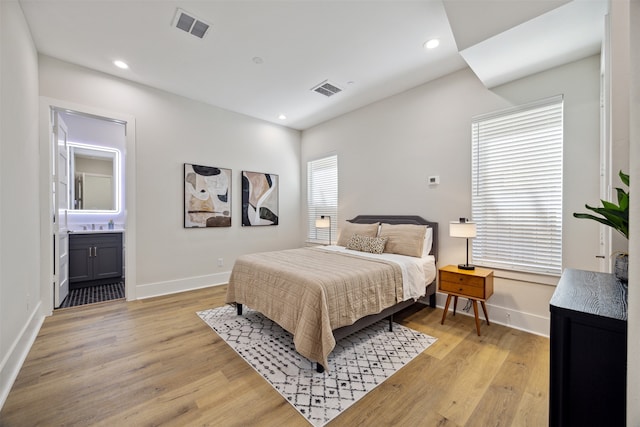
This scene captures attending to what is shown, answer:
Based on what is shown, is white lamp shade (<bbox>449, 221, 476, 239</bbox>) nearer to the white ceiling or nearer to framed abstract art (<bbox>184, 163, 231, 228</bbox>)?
the white ceiling

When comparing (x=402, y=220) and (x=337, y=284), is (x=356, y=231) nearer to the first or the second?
(x=402, y=220)

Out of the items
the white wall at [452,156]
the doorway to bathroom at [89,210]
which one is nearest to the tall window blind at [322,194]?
the white wall at [452,156]

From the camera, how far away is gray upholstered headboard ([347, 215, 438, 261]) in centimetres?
346

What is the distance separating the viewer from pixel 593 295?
3.70 ft

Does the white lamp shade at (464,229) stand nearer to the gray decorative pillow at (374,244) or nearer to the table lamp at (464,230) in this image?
the table lamp at (464,230)

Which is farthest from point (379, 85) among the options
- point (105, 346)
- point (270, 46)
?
point (105, 346)

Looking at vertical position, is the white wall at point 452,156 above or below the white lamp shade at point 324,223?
above

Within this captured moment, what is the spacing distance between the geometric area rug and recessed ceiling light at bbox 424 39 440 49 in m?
2.98

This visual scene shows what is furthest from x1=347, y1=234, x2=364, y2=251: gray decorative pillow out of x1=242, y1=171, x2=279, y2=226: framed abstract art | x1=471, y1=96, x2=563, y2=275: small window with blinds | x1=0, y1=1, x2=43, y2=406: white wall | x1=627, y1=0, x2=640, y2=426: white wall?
x1=0, y1=1, x2=43, y2=406: white wall

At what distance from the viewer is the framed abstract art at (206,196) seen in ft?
13.6

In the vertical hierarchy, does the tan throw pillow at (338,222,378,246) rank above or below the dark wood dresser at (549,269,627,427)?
above

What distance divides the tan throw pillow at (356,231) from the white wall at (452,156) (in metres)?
0.39

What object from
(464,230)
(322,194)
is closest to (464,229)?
(464,230)

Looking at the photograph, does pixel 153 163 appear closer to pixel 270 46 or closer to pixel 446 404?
pixel 270 46
